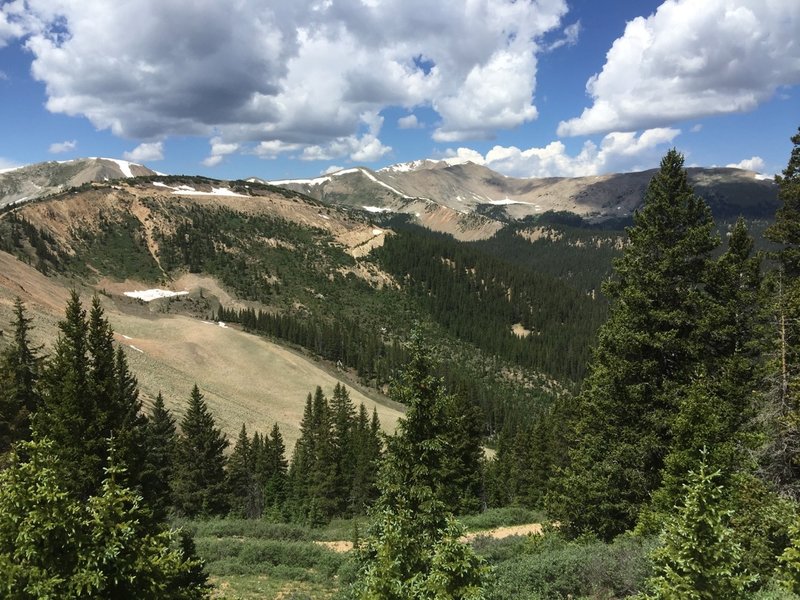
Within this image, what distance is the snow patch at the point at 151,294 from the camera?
5404 inches

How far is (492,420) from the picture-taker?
10419cm

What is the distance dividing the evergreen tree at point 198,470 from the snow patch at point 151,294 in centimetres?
10469

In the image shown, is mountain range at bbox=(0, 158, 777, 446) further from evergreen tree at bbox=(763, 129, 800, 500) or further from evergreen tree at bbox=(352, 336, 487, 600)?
evergreen tree at bbox=(763, 129, 800, 500)

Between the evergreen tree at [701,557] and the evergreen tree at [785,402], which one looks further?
the evergreen tree at [785,402]

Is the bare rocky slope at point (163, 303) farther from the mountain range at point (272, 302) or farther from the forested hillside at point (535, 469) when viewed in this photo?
the forested hillside at point (535, 469)

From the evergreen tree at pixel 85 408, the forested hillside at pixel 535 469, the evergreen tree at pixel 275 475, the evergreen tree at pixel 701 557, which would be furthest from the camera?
the evergreen tree at pixel 275 475

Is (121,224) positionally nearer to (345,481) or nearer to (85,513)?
(345,481)

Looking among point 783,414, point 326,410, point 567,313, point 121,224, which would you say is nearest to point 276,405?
point 326,410

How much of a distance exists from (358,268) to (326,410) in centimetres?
12614

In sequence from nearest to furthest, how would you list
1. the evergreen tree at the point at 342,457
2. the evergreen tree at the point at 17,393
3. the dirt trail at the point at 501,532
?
the evergreen tree at the point at 17,393
the dirt trail at the point at 501,532
the evergreen tree at the point at 342,457

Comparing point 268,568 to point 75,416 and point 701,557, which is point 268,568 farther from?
point 701,557

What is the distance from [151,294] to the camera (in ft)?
461

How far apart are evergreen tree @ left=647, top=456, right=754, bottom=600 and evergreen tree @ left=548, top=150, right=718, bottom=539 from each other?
7983 millimetres

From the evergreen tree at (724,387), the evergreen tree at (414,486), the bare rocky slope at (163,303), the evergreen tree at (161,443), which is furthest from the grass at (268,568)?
the bare rocky slope at (163,303)
